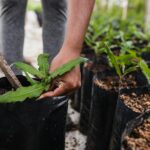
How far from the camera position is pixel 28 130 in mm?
1175

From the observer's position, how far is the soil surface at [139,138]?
940 millimetres

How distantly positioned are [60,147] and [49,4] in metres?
0.85

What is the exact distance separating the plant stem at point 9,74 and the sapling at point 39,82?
5 cm

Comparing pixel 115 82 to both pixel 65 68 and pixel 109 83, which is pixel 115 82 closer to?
pixel 109 83

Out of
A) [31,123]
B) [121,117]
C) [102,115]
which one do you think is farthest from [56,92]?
[102,115]

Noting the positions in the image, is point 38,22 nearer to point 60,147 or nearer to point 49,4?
point 49,4

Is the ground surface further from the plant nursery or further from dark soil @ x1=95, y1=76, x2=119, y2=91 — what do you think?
dark soil @ x1=95, y1=76, x2=119, y2=91

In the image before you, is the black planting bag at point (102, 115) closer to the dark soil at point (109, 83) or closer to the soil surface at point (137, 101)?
the dark soil at point (109, 83)

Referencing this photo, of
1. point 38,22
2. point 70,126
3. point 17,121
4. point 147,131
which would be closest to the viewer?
point 147,131

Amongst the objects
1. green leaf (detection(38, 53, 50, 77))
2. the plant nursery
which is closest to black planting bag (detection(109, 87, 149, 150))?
the plant nursery

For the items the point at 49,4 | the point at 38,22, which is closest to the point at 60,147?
the point at 49,4

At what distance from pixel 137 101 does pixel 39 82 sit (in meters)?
0.39

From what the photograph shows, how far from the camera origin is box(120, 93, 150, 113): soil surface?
4.35ft

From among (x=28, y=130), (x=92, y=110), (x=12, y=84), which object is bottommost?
(x=92, y=110)
